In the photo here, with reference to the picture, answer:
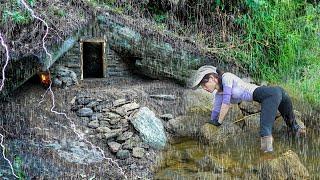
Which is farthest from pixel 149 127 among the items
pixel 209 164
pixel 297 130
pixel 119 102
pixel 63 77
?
pixel 297 130

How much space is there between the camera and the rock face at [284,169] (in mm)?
→ 5496

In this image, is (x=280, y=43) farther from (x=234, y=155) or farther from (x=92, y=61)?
(x=92, y=61)

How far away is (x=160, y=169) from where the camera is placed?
593 cm

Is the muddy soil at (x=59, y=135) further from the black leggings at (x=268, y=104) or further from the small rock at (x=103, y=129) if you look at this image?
the black leggings at (x=268, y=104)

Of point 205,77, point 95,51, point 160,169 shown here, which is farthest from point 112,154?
point 95,51

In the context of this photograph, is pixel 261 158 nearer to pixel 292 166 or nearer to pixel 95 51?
pixel 292 166

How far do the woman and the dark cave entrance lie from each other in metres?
2.60

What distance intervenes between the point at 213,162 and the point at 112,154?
144 cm

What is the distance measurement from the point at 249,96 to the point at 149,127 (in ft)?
5.16

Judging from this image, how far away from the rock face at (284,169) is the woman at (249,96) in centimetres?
53

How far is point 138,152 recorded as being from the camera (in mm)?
6148

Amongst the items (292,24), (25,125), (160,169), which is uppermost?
(292,24)

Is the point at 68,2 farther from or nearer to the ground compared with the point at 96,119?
farther from the ground

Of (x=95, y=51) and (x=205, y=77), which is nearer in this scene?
(x=205, y=77)
